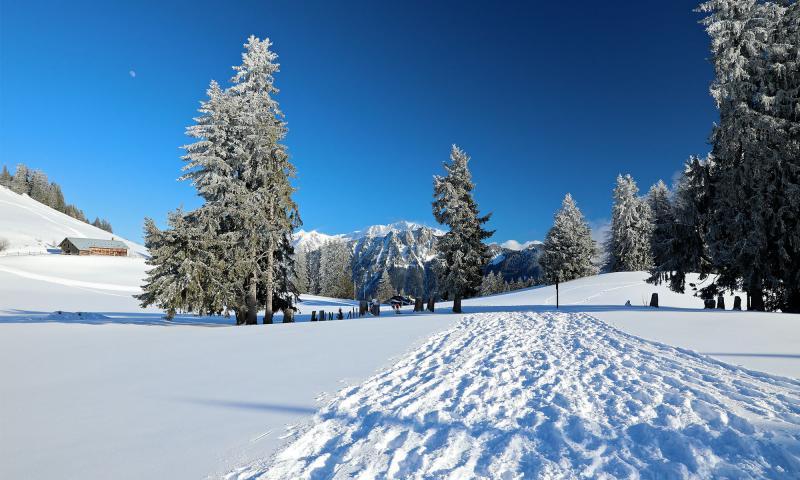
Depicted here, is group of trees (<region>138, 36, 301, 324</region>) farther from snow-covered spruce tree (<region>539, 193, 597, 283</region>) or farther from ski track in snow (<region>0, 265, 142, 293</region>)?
snow-covered spruce tree (<region>539, 193, 597, 283</region>)

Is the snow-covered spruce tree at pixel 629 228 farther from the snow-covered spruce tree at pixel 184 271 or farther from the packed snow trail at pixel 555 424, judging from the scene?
the snow-covered spruce tree at pixel 184 271

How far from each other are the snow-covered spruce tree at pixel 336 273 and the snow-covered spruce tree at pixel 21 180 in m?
103

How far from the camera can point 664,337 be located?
1124 cm

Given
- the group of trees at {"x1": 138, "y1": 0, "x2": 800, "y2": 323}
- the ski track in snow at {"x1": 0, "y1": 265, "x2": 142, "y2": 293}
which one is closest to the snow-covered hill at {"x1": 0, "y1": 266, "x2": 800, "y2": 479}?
the group of trees at {"x1": 138, "y1": 0, "x2": 800, "y2": 323}

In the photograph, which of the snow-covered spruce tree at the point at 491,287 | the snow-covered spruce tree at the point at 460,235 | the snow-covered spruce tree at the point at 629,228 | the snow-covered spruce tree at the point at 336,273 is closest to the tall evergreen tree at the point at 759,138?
the snow-covered spruce tree at the point at 460,235

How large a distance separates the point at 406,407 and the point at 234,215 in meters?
17.2

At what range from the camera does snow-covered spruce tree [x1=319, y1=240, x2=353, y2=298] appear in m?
72.4

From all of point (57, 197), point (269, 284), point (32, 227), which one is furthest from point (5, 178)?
point (269, 284)

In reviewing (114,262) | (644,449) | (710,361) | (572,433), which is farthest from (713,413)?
(114,262)

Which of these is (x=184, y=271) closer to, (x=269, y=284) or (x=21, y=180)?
(x=269, y=284)

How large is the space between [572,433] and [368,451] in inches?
96.9

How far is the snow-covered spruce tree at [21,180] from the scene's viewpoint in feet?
380

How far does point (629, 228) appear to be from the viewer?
49.0 metres

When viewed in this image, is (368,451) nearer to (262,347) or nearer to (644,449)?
(644,449)
